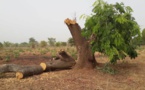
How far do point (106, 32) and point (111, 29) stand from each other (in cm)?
32

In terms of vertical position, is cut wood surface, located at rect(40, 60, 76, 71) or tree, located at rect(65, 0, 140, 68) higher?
tree, located at rect(65, 0, 140, 68)

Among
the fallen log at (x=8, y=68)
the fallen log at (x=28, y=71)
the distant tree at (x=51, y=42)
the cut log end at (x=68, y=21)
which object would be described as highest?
the distant tree at (x=51, y=42)

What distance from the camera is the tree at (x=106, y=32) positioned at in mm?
9266

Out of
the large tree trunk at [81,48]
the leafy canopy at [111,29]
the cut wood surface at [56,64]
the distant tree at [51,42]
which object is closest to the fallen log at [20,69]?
the cut wood surface at [56,64]

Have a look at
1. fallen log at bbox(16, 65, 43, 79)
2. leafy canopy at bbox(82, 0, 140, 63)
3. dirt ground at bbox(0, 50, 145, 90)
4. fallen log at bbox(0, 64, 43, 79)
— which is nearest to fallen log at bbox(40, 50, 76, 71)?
fallen log at bbox(16, 65, 43, 79)

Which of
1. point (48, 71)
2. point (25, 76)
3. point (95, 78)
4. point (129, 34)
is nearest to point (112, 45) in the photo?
point (129, 34)

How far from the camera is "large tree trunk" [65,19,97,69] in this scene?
9.45 metres

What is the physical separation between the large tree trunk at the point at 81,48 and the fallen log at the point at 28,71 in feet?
5.99

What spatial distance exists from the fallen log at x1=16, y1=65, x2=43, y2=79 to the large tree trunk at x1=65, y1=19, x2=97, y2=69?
183cm

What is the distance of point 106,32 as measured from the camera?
927 centimetres

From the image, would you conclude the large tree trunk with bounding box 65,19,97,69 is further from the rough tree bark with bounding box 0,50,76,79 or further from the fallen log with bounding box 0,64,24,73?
the fallen log with bounding box 0,64,24,73

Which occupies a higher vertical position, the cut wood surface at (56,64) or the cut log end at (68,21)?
the cut log end at (68,21)

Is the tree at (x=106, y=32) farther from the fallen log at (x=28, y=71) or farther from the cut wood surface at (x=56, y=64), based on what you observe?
the fallen log at (x=28, y=71)

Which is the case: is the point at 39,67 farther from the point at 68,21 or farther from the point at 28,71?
the point at 68,21
